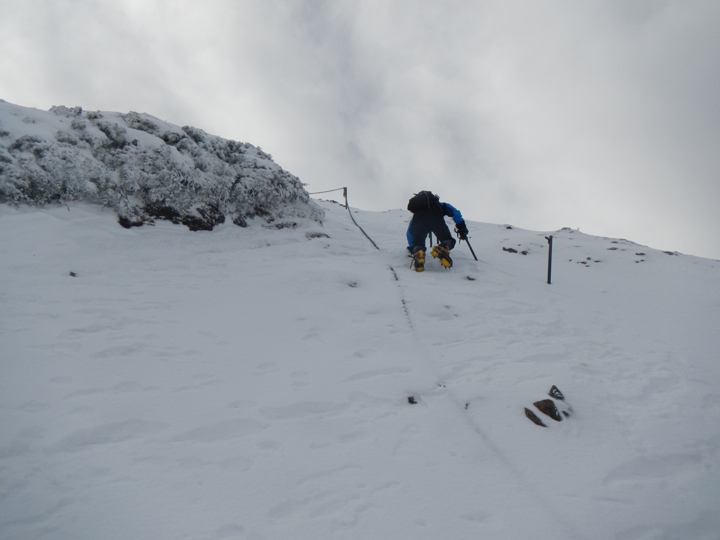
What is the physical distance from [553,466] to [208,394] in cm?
361

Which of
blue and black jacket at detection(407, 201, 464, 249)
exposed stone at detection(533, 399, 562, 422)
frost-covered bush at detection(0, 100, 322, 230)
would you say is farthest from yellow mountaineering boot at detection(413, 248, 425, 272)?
exposed stone at detection(533, 399, 562, 422)

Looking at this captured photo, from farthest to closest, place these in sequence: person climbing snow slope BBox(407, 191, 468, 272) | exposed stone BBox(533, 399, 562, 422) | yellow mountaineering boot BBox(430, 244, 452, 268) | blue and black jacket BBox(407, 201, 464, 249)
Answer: blue and black jacket BBox(407, 201, 464, 249) < person climbing snow slope BBox(407, 191, 468, 272) < yellow mountaineering boot BBox(430, 244, 452, 268) < exposed stone BBox(533, 399, 562, 422)

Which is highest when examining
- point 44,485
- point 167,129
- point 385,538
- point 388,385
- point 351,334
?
point 167,129

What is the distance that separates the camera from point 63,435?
3.36 metres

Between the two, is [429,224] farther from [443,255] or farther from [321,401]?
[321,401]

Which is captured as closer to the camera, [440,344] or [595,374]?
[595,374]

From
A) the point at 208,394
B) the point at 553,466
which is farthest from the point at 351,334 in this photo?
the point at 553,466

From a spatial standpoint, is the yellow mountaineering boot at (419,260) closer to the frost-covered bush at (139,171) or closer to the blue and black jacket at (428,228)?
the blue and black jacket at (428,228)

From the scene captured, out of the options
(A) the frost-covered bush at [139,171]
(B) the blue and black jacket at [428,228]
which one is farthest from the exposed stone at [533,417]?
(A) the frost-covered bush at [139,171]

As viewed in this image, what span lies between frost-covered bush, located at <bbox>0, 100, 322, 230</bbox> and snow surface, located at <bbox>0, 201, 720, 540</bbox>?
594mm

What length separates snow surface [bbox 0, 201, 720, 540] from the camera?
2938 mm

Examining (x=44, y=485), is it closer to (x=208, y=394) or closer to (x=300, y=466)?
(x=208, y=394)

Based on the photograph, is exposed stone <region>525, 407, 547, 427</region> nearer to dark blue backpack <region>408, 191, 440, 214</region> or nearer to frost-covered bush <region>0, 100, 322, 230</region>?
dark blue backpack <region>408, 191, 440, 214</region>

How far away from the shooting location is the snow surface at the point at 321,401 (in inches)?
116
